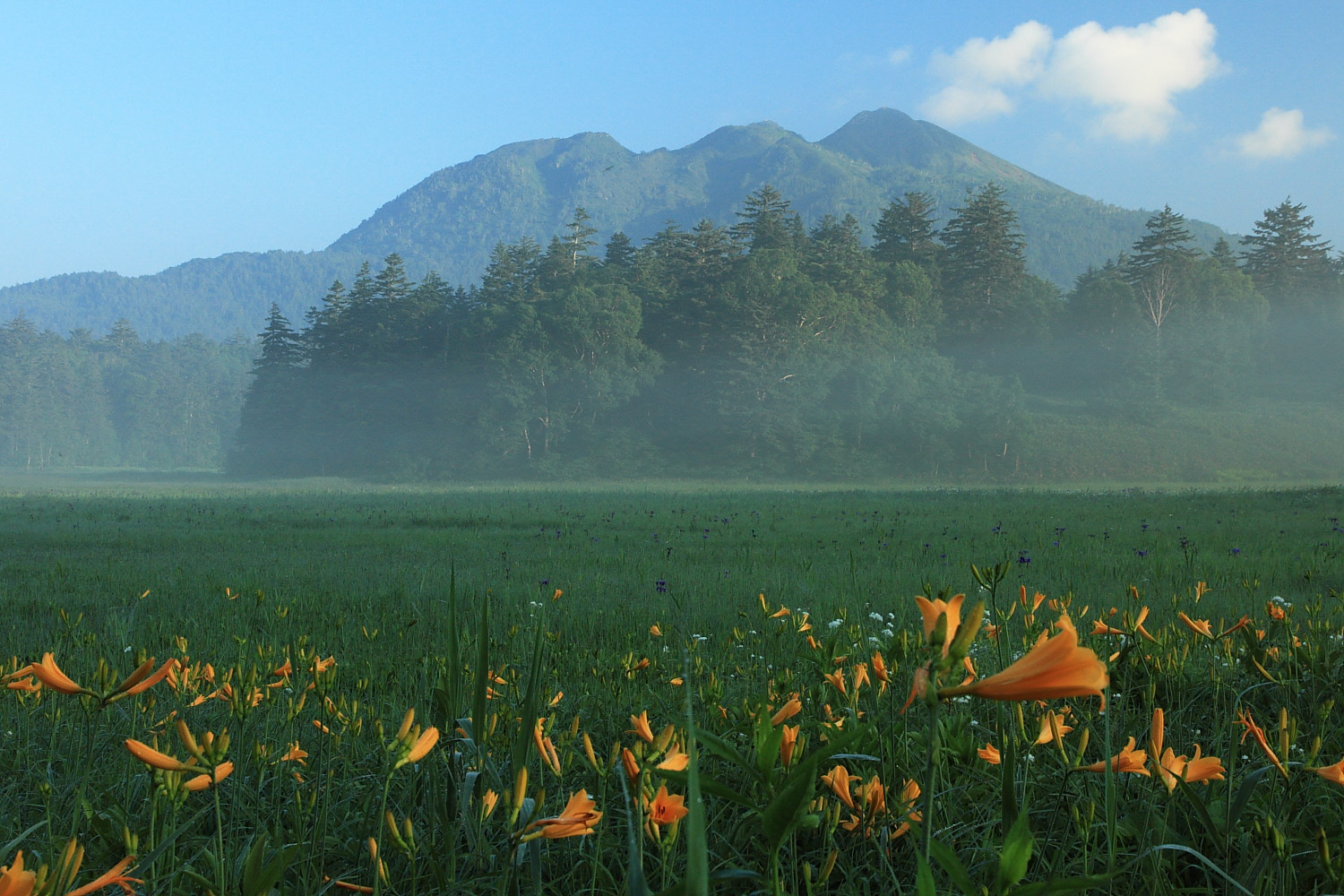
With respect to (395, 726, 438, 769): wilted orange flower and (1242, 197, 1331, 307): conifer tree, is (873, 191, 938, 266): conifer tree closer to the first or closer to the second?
(1242, 197, 1331, 307): conifer tree

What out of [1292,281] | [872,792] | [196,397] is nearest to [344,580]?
[872,792]

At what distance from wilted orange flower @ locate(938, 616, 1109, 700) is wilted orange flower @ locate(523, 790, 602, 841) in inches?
16.1

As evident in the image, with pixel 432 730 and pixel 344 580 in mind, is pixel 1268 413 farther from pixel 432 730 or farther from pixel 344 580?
pixel 432 730

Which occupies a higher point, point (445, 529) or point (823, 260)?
point (823, 260)

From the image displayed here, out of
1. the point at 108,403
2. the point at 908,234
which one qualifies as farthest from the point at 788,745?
the point at 108,403

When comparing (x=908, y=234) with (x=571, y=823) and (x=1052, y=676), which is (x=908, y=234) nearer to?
(x=571, y=823)

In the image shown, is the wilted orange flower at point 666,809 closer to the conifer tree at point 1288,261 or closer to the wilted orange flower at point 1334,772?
the wilted orange flower at point 1334,772

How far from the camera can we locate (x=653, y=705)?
7.99ft

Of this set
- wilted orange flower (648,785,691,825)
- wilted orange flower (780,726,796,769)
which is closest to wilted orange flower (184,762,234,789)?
wilted orange flower (648,785,691,825)

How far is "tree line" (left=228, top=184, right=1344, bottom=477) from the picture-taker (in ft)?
117

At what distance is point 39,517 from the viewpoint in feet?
38.9

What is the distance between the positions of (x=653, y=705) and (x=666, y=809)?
1.55 m

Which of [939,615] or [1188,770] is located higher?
[939,615]

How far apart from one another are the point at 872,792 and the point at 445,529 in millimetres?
9334
